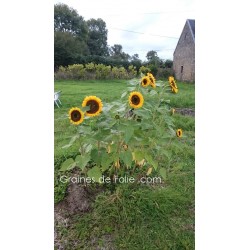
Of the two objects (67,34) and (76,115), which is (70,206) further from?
(67,34)

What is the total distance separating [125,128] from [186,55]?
665 millimetres

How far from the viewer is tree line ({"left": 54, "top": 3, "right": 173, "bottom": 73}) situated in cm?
171

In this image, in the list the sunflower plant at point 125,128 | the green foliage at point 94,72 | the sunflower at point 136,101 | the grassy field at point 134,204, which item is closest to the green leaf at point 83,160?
the sunflower plant at point 125,128

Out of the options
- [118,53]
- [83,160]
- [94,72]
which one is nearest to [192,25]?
[118,53]

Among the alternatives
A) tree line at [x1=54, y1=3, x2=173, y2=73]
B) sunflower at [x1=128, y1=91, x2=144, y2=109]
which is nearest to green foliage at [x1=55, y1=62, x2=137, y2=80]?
tree line at [x1=54, y1=3, x2=173, y2=73]

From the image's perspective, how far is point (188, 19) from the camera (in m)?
1.71

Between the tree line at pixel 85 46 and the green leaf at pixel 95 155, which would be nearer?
the green leaf at pixel 95 155

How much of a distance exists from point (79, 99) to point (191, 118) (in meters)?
0.65

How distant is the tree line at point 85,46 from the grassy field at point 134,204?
14cm

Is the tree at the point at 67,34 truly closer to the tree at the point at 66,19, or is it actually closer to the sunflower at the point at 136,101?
the tree at the point at 66,19

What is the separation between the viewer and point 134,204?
160 cm

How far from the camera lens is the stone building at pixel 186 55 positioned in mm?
1694
